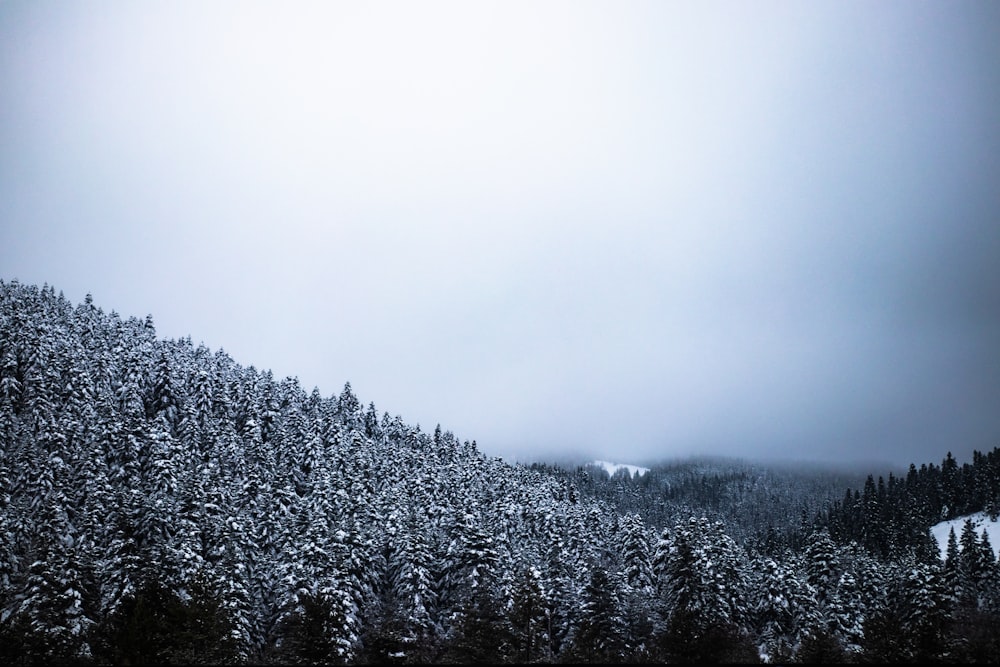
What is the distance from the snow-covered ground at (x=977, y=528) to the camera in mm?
124000

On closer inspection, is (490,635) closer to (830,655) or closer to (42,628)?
(830,655)

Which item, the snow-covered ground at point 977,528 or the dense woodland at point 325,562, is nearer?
the dense woodland at point 325,562

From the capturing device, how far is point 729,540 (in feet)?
225

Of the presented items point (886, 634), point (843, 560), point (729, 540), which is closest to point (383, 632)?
point (886, 634)

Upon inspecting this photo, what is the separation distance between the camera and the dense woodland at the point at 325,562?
41.0 m

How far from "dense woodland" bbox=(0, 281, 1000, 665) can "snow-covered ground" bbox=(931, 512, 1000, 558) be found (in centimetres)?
2957

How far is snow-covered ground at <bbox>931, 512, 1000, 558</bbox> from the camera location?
124000 mm

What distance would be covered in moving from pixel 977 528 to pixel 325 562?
465 feet

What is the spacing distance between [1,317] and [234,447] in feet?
166

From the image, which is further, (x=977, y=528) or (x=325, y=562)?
(x=977, y=528)

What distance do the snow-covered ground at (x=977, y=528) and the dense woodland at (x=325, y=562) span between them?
97.0 feet

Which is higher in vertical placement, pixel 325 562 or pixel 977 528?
pixel 977 528

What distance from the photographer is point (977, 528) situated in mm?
Result: 130500

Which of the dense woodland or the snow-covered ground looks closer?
the dense woodland
